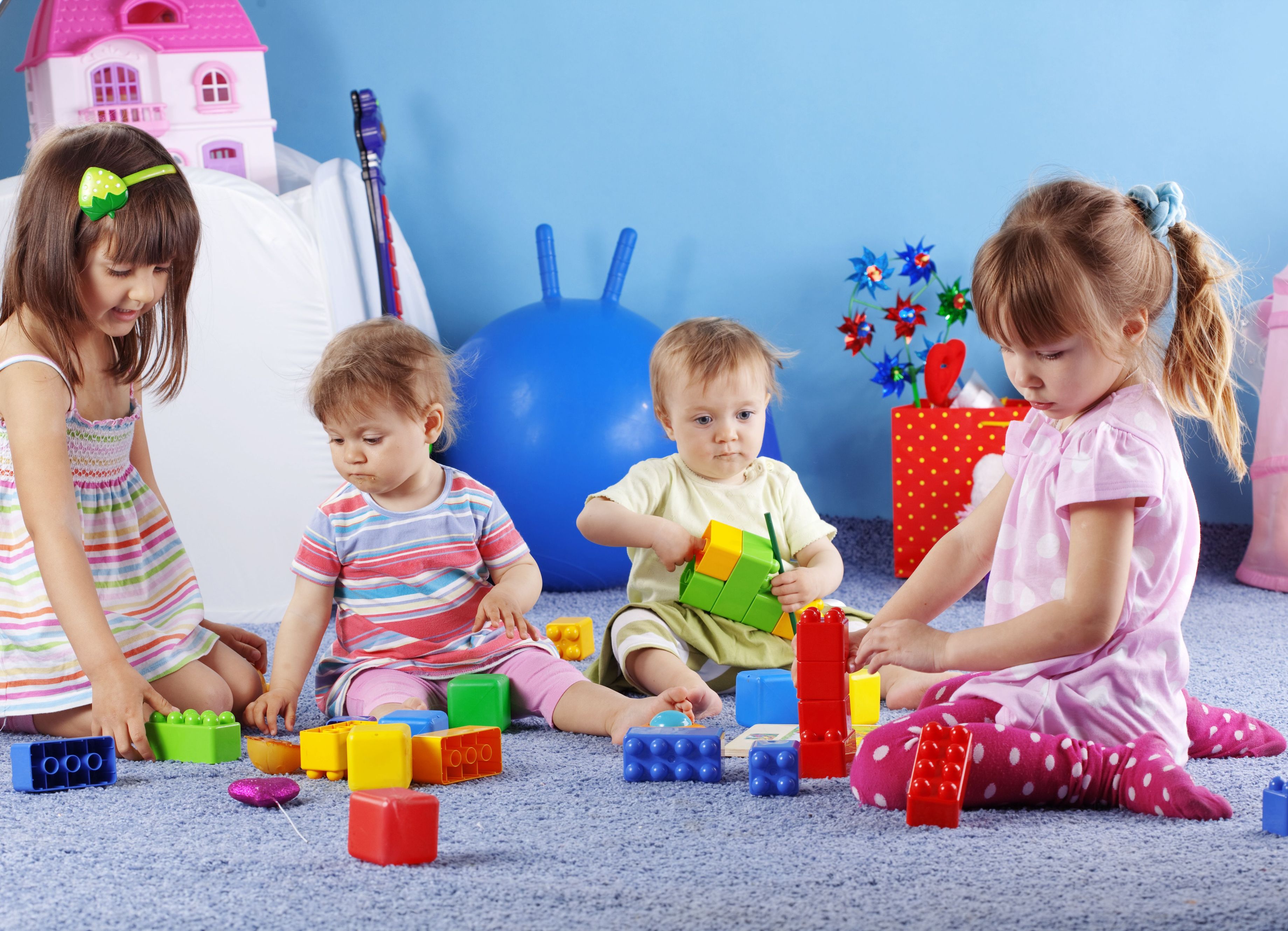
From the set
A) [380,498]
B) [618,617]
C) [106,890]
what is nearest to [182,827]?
[106,890]

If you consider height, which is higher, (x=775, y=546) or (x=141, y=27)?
(x=141, y=27)

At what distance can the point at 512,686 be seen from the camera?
1.16 meters

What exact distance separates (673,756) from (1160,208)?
549 millimetres

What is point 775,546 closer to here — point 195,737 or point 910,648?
point 910,648

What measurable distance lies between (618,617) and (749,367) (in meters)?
0.30

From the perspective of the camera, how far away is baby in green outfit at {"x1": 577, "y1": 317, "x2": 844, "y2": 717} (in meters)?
1.22

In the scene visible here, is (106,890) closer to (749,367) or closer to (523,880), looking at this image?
(523,880)

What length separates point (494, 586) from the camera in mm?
1200

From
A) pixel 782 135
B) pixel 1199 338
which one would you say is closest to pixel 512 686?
pixel 1199 338

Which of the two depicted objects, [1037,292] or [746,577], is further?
[746,577]

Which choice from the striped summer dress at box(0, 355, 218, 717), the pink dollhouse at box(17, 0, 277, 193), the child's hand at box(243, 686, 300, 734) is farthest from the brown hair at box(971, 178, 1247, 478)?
the pink dollhouse at box(17, 0, 277, 193)

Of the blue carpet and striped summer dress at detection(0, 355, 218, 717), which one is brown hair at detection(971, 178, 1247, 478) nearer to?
the blue carpet

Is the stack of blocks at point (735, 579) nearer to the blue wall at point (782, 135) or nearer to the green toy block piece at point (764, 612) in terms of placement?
the green toy block piece at point (764, 612)

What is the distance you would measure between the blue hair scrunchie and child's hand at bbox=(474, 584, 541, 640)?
64 centimetres
